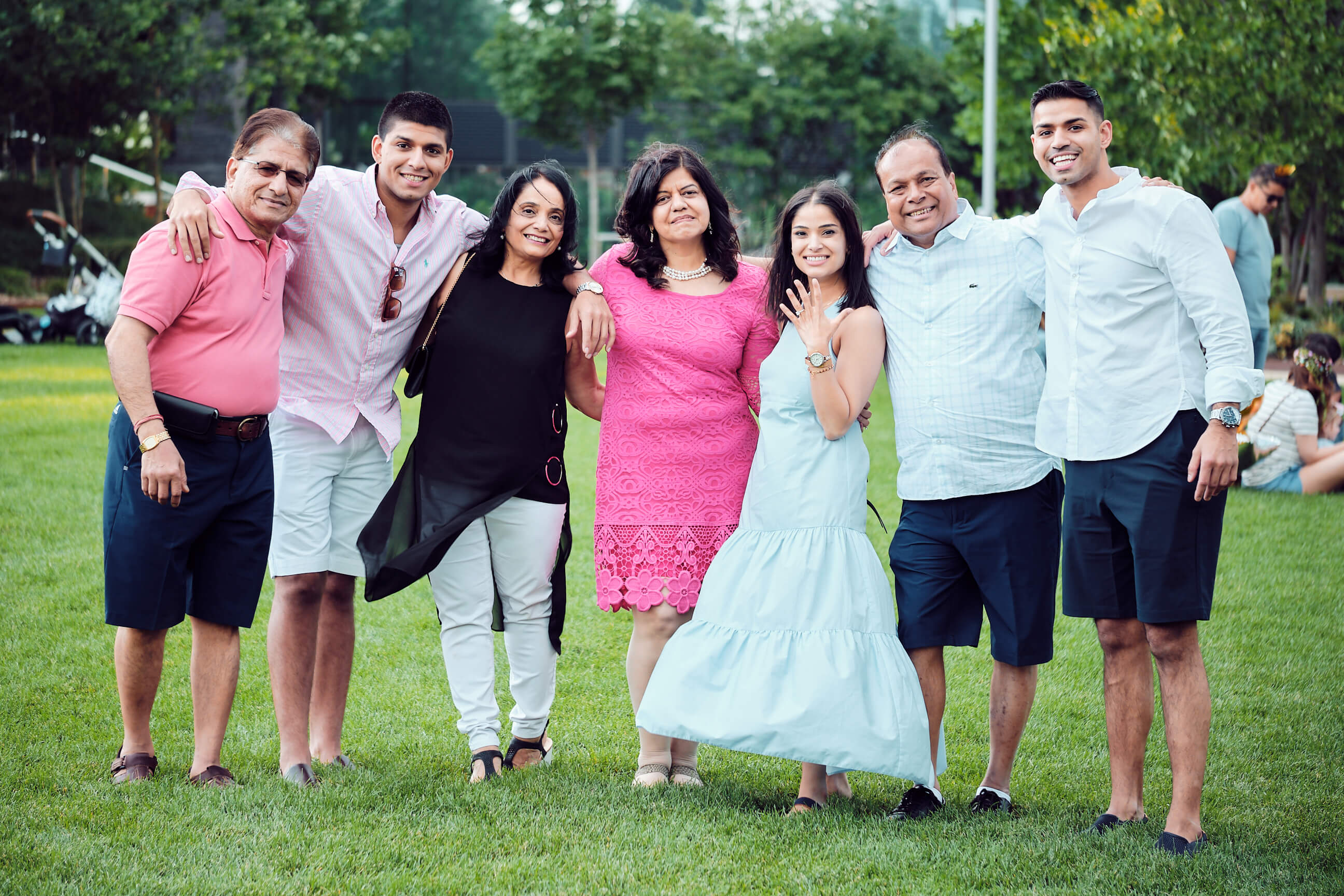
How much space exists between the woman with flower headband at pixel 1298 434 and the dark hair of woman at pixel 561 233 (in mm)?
6653

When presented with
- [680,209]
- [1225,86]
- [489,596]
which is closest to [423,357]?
[489,596]

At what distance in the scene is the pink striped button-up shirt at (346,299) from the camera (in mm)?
4117

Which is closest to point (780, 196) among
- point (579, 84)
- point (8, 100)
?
point (579, 84)

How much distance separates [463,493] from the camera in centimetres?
412

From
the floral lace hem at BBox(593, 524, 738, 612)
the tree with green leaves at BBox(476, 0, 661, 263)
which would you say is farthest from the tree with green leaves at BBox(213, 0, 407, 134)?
the floral lace hem at BBox(593, 524, 738, 612)

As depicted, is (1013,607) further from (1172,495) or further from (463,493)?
(463,493)

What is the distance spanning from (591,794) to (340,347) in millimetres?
1721

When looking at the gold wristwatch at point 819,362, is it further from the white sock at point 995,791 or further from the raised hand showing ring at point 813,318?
the white sock at point 995,791

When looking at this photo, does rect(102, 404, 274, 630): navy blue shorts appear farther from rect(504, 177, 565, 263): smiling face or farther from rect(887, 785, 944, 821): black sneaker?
rect(887, 785, 944, 821): black sneaker

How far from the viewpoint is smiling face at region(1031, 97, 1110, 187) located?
369cm

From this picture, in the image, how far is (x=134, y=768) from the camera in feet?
13.4

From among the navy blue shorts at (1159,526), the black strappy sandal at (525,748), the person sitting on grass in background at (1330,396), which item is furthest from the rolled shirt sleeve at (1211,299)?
the person sitting on grass in background at (1330,396)

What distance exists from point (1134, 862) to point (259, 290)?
314 centimetres

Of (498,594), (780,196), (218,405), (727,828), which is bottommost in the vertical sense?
(727,828)
